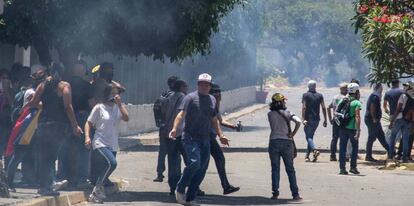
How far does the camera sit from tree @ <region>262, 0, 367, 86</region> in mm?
131250

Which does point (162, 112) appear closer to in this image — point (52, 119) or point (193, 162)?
point (193, 162)

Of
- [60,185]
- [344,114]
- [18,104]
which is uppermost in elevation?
[18,104]

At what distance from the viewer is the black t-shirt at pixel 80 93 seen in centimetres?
1595

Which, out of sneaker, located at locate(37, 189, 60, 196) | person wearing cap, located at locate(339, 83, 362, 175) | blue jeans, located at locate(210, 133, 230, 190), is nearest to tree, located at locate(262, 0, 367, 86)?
person wearing cap, located at locate(339, 83, 362, 175)

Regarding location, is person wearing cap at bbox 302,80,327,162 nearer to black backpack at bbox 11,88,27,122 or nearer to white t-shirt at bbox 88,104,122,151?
black backpack at bbox 11,88,27,122

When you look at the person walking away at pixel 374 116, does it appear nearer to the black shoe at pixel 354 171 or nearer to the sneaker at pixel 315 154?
the sneaker at pixel 315 154

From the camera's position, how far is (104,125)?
49.1 feet

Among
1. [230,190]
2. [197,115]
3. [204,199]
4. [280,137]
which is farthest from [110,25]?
[197,115]

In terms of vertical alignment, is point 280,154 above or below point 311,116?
below

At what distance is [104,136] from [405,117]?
365 inches

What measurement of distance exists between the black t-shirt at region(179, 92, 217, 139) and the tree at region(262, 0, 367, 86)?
114 metres

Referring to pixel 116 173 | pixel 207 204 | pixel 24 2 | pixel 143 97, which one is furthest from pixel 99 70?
pixel 143 97

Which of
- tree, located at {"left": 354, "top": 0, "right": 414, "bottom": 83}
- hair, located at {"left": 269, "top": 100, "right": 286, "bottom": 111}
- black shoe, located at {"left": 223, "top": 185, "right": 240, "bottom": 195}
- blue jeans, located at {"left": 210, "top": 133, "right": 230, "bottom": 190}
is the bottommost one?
black shoe, located at {"left": 223, "top": 185, "right": 240, "bottom": 195}

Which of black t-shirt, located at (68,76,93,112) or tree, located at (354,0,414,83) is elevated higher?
tree, located at (354,0,414,83)
